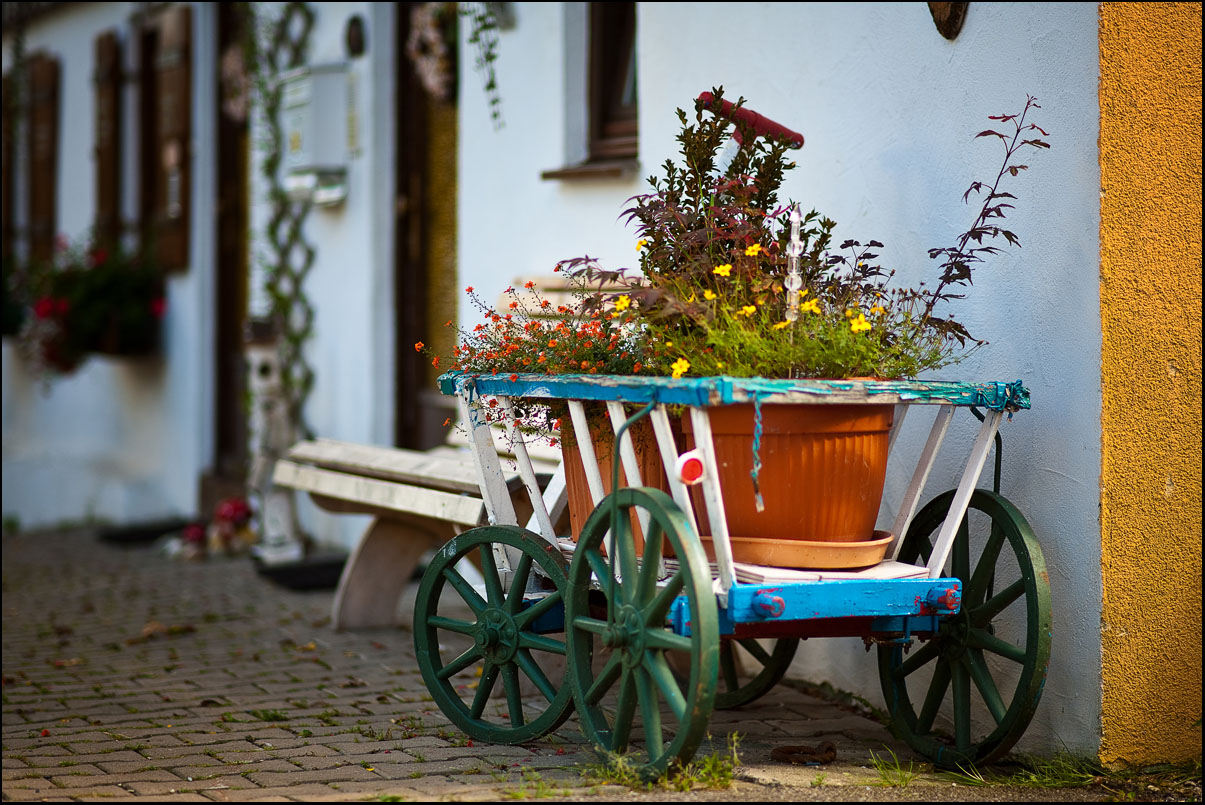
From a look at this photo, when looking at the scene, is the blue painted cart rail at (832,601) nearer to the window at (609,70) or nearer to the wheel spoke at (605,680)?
the wheel spoke at (605,680)

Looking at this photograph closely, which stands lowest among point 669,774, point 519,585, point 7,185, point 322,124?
point 669,774

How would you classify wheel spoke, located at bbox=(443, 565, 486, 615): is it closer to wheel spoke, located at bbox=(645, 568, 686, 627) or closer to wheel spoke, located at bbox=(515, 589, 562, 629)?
wheel spoke, located at bbox=(515, 589, 562, 629)

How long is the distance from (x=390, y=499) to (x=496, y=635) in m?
1.14

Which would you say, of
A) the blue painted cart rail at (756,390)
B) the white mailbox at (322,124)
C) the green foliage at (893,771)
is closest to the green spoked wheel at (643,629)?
the blue painted cart rail at (756,390)

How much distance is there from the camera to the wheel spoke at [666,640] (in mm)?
2893

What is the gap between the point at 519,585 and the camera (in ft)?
11.4

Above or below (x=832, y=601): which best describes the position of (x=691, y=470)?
above

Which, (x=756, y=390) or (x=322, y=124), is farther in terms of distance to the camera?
(x=322, y=124)

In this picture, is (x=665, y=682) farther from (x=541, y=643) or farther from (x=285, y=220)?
(x=285, y=220)

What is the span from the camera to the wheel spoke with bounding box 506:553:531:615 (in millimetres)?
3426

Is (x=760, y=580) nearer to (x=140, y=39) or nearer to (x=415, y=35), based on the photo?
(x=415, y=35)

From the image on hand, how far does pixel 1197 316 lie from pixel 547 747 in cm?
180

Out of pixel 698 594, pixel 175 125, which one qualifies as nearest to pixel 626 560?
pixel 698 594

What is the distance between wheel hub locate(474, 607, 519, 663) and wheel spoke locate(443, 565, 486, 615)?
1.4 inches
